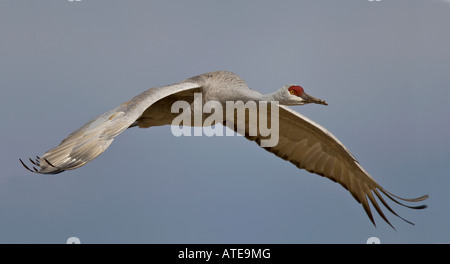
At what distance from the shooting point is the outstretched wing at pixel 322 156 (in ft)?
35.6


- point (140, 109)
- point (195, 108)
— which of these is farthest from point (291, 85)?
point (140, 109)

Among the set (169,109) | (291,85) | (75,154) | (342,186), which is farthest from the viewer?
(342,186)

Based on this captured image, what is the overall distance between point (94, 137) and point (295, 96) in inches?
101

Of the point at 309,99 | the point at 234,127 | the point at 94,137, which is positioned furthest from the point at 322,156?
the point at 94,137

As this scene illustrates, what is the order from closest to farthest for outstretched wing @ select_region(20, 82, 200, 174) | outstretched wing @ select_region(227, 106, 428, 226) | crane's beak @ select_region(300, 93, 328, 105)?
outstretched wing @ select_region(20, 82, 200, 174)
crane's beak @ select_region(300, 93, 328, 105)
outstretched wing @ select_region(227, 106, 428, 226)

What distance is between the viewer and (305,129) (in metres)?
11.0

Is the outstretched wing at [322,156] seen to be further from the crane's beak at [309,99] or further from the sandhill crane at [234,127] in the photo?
the crane's beak at [309,99]

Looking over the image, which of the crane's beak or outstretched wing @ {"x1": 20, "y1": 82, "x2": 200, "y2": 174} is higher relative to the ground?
the crane's beak

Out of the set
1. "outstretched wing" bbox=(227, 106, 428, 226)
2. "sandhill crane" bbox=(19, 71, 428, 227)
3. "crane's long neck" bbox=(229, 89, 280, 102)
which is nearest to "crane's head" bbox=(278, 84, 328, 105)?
"sandhill crane" bbox=(19, 71, 428, 227)

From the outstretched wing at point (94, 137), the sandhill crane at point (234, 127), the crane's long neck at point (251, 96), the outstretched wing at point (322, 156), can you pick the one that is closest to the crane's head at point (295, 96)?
the sandhill crane at point (234, 127)

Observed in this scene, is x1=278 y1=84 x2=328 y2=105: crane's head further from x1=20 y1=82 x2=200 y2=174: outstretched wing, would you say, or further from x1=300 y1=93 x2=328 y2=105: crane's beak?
x1=20 y1=82 x2=200 y2=174: outstretched wing

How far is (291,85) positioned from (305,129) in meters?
1.40

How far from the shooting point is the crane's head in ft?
31.7

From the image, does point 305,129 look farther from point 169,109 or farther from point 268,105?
point 169,109
